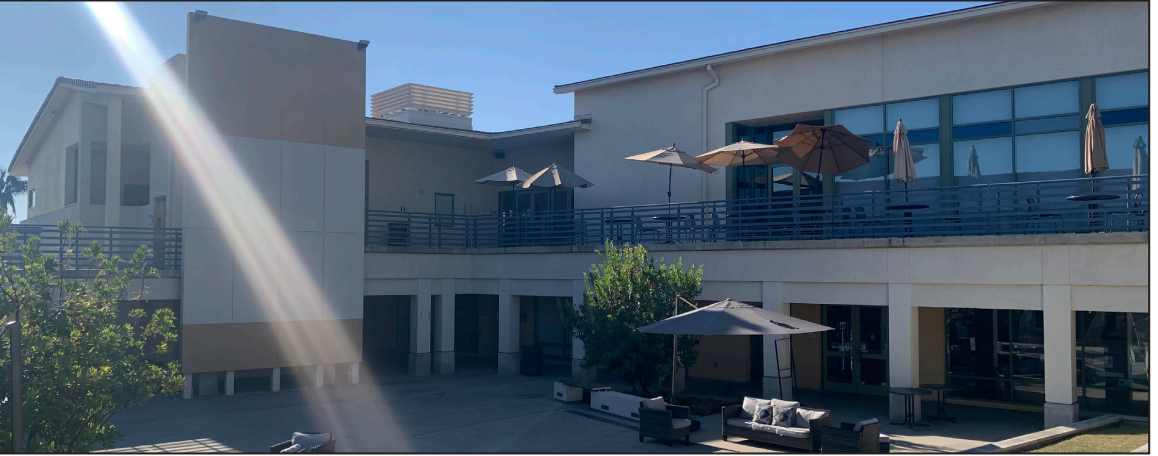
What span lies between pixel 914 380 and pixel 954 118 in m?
6.02

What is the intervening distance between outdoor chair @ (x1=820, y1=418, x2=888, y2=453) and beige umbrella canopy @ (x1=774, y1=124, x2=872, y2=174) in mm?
7025

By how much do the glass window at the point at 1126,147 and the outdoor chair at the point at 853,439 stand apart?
26.4 feet

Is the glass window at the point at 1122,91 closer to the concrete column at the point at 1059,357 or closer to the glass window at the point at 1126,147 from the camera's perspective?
the glass window at the point at 1126,147

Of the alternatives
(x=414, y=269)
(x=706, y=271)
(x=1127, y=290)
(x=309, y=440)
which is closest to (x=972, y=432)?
(x=1127, y=290)

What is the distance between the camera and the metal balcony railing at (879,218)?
15.0 meters

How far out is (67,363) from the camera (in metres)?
10.7

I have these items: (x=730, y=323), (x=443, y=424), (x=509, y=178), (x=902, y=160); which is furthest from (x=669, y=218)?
(x=443, y=424)

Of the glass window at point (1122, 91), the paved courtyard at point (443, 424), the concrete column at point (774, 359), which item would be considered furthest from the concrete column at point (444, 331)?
the glass window at point (1122, 91)

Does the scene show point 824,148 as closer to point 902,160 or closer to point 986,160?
point 902,160

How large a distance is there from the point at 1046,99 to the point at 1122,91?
132cm

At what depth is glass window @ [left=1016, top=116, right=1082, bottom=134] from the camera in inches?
672

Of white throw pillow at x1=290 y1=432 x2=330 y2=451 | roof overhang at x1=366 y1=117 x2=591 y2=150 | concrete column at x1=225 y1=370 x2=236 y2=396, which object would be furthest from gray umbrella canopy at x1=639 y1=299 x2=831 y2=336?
roof overhang at x1=366 y1=117 x2=591 y2=150

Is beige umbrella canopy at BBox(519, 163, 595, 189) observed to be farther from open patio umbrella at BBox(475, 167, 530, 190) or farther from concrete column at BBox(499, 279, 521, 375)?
concrete column at BBox(499, 279, 521, 375)

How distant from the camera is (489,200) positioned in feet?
94.7
